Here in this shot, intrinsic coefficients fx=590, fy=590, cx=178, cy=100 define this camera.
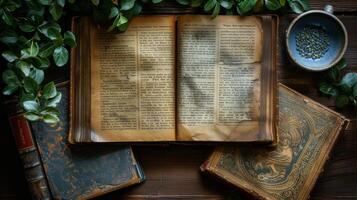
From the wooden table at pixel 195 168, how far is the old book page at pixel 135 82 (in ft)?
0.22

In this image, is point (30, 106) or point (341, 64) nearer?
point (30, 106)

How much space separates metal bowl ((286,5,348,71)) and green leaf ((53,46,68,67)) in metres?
0.47

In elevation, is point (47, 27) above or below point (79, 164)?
above

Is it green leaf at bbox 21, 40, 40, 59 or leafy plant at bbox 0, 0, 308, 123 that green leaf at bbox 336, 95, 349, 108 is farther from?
green leaf at bbox 21, 40, 40, 59

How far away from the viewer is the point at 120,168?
128cm

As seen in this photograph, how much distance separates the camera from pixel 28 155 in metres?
1.25

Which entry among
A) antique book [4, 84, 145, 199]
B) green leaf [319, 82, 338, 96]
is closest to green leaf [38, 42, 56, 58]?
antique book [4, 84, 145, 199]

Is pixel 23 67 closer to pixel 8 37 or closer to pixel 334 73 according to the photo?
pixel 8 37

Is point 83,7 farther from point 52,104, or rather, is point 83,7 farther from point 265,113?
point 265,113

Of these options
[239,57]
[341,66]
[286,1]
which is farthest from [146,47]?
[341,66]

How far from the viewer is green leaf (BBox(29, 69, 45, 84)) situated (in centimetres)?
119

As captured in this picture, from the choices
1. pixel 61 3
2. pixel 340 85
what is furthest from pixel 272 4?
pixel 61 3

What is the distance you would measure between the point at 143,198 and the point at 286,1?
0.53m

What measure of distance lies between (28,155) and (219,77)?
439mm
